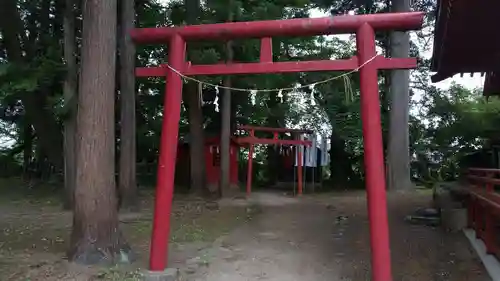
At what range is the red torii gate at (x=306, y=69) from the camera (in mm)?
6027

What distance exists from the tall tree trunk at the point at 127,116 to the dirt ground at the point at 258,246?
0.70 m

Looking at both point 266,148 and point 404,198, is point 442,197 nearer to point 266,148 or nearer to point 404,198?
point 404,198

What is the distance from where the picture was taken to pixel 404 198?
15047 mm

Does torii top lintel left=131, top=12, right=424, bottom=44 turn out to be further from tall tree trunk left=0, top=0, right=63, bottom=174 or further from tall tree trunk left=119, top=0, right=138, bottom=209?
tall tree trunk left=0, top=0, right=63, bottom=174

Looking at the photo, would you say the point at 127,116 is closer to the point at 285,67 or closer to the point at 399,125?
the point at 285,67

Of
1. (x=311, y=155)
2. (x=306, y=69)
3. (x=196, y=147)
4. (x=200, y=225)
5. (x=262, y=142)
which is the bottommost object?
(x=200, y=225)

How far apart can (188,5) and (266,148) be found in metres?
13.1

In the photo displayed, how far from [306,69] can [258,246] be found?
12.6 ft

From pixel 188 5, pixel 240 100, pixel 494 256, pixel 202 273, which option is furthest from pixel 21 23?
pixel 494 256

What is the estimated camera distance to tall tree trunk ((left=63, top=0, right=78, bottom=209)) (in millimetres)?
12773

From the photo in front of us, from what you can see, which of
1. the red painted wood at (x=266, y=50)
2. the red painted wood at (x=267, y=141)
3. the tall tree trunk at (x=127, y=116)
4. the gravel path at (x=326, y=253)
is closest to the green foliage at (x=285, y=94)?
the tall tree trunk at (x=127, y=116)

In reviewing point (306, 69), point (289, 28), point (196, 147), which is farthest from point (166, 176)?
point (196, 147)

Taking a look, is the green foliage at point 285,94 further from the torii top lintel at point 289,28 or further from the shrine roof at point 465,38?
the torii top lintel at point 289,28

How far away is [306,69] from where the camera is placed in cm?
647
